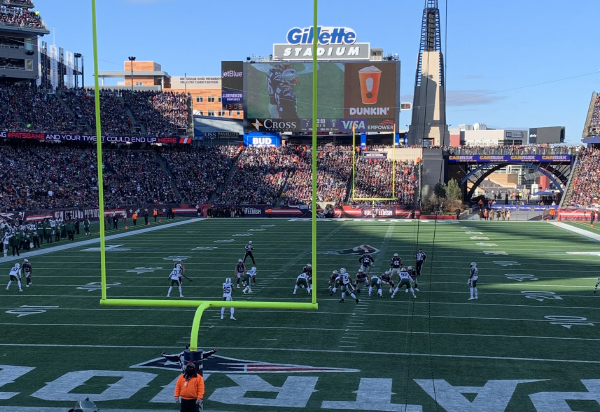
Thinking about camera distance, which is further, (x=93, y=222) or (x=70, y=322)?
(x=93, y=222)

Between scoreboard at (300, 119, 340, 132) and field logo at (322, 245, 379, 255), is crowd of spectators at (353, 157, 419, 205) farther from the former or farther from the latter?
field logo at (322, 245, 379, 255)

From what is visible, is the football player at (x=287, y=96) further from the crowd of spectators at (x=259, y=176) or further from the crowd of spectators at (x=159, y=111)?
the crowd of spectators at (x=159, y=111)

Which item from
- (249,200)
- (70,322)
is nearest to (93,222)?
(249,200)

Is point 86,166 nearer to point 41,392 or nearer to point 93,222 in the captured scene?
point 93,222

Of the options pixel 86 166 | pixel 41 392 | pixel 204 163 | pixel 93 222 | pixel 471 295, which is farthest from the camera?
pixel 204 163

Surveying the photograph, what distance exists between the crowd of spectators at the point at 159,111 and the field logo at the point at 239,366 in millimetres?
45856

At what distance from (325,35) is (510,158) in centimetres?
2017

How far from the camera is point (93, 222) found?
42.8 meters

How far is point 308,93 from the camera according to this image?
56.2 m

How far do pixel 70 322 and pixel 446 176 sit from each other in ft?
151

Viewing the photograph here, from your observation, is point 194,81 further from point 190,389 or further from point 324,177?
point 190,389

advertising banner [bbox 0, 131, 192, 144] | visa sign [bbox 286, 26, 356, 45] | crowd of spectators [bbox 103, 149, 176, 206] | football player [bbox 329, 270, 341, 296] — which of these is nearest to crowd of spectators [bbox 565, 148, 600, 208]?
visa sign [bbox 286, 26, 356, 45]

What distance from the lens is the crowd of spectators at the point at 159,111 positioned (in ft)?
188

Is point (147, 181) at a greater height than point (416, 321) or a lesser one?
greater
